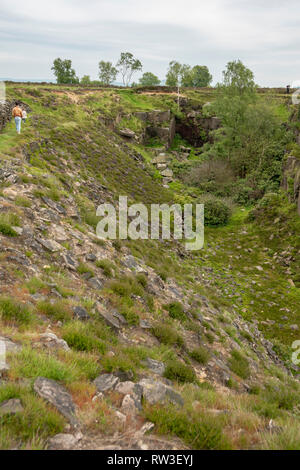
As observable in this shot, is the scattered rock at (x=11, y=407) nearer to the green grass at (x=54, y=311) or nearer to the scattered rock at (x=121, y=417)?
the scattered rock at (x=121, y=417)

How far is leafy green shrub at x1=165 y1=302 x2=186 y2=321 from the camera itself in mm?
9562

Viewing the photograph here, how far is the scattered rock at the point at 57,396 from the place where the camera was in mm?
3676

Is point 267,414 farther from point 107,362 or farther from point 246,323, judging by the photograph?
point 246,323

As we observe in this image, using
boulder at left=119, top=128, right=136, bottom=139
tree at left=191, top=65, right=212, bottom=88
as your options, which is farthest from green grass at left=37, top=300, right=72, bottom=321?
tree at left=191, top=65, right=212, bottom=88

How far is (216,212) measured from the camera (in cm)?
2650

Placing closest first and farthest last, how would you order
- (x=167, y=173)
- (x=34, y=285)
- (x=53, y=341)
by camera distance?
(x=53, y=341) → (x=34, y=285) → (x=167, y=173)

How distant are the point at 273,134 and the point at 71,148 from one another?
25.4 metres

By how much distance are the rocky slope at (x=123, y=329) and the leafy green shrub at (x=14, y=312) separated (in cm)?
3

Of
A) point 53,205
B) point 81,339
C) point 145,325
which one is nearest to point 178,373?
→ point 145,325

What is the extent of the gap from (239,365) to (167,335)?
2825mm

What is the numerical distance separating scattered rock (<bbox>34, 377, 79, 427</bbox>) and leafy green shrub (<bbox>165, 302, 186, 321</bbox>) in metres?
5.88

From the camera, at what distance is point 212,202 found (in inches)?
1056

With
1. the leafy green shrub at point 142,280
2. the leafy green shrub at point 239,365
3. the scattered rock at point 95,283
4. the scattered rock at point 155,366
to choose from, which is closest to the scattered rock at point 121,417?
the scattered rock at point 155,366

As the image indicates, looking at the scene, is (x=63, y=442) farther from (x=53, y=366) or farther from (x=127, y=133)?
(x=127, y=133)
